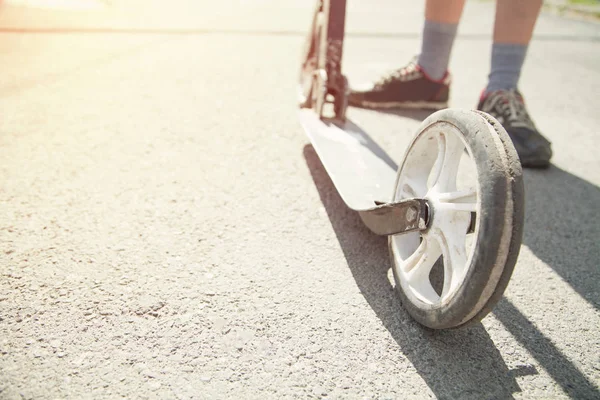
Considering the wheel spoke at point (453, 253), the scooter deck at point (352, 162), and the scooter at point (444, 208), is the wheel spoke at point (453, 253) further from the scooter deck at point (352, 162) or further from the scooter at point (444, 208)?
the scooter deck at point (352, 162)

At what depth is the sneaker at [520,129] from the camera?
2441 millimetres

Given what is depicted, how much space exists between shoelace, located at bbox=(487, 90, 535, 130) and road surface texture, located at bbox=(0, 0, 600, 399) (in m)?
0.25

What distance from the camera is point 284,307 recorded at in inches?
58.4

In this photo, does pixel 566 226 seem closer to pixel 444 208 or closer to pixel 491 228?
pixel 444 208

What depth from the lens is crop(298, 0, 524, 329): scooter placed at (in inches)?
44.6

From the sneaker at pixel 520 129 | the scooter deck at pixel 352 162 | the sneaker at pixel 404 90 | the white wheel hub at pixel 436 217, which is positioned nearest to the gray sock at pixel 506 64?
the sneaker at pixel 520 129

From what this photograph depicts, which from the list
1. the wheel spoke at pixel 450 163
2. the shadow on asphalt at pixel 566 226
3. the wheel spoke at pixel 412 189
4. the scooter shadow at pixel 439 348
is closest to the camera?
the scooter shadow at pixel 439 348

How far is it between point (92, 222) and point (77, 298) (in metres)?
0.43

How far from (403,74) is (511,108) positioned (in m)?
0.76

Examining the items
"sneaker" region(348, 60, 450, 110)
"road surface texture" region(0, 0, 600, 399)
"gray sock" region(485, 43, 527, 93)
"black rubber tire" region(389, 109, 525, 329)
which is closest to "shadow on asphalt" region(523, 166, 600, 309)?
"road surface texture" region(0, 0, 600, 399)

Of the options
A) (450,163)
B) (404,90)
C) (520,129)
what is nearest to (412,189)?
(450,163)

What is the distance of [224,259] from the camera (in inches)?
66.1

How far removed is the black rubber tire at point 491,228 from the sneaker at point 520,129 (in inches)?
52.2

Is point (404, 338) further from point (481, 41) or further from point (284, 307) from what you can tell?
point (481, 41)
